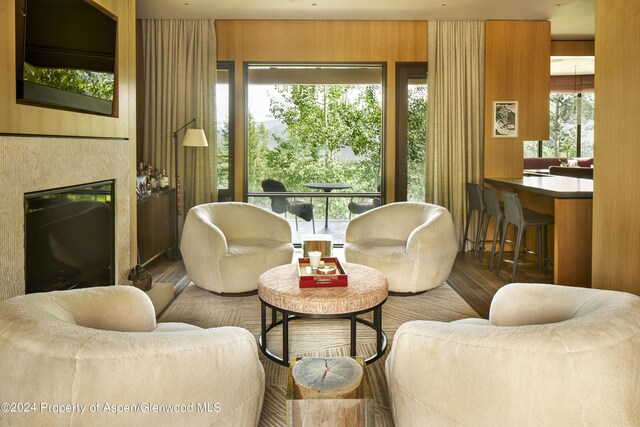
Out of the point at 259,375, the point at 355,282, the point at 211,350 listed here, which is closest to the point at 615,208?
the point at 355,282

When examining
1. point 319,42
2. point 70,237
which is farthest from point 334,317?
point 319,42

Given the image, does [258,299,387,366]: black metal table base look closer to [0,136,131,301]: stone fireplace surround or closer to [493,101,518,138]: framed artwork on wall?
[0,136,131,301]: stone fireplace surround

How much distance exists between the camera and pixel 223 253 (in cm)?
413

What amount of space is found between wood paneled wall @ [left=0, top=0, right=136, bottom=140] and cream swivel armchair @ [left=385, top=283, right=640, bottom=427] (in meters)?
2.23

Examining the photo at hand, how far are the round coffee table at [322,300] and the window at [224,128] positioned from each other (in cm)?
338

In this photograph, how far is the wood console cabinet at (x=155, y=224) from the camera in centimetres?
498

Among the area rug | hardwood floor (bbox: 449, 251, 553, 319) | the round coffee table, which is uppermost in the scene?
the round coffee table

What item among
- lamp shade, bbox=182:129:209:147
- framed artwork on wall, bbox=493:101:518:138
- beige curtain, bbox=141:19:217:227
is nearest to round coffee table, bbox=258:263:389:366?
lamp shade, bbox=182:129:209:147

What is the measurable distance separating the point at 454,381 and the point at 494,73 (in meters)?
5.42

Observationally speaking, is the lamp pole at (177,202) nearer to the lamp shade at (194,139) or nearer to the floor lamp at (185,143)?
the floor lamp at (185,143)

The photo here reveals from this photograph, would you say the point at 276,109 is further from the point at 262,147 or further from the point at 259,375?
the point at 259,375

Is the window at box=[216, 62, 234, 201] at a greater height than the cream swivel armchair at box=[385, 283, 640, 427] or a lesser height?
greater

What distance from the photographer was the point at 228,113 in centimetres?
633

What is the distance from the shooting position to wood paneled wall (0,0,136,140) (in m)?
2.46
